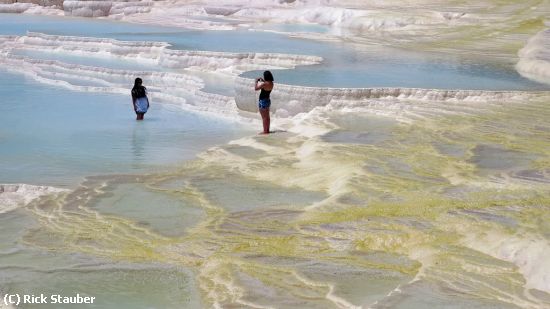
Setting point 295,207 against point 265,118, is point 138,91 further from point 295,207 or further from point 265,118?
point 295,207

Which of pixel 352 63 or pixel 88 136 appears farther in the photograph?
pixel 352 63

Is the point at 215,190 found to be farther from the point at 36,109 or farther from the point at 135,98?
the point at 36,109

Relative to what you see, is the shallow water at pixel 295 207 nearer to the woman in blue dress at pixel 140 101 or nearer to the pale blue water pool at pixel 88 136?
the pale blue water pool at pixel 88 136

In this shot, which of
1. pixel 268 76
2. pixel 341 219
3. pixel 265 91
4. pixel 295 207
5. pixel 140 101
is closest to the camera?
pixel 341 219

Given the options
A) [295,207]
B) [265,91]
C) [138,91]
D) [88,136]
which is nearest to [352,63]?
[138,91]

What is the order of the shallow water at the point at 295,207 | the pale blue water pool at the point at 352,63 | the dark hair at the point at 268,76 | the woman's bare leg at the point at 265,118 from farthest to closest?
1. the pale blue water pool at the point at 352,63
2. the woman's bare leg at the point at 265,118
3. the dark hair at the point at 268,76
4. the shallow water at the point at 295,207

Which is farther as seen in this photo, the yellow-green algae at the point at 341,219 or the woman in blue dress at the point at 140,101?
the woman in blue dress at the point at 140,101

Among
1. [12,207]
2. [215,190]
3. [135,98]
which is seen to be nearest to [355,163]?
[215,190]

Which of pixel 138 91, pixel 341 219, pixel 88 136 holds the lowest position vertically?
pixel 88 136

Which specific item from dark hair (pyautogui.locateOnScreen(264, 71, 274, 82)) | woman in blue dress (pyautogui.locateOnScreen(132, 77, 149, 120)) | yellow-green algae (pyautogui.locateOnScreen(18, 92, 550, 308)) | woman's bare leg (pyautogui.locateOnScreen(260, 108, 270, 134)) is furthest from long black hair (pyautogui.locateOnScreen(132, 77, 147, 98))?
yellow-green algae (pyautogui.locateOnScreen(18, 92, 550, 308))

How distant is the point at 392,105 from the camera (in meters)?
9.73

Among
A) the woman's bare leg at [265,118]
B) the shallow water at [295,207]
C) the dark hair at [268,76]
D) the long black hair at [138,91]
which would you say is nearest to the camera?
the shallow water at [295,207]

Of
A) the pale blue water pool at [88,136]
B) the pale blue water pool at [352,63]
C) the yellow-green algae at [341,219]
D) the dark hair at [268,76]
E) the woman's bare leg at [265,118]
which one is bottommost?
the pale blue water pool at [88,136]

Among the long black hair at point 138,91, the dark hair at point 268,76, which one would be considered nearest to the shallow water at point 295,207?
the long black hair at point 138,91
